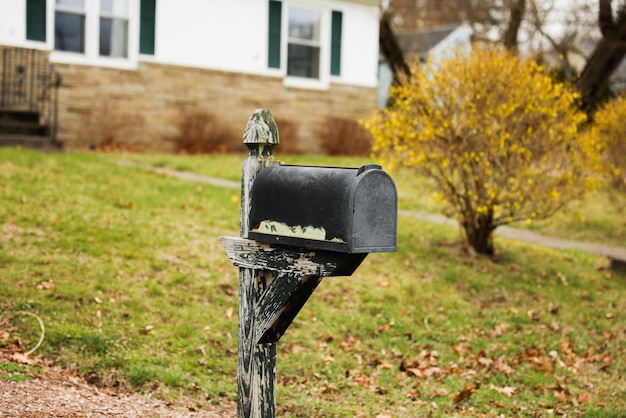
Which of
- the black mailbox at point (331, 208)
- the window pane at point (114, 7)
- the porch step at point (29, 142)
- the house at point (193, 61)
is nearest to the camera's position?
the black mailbox at point (331, 208)

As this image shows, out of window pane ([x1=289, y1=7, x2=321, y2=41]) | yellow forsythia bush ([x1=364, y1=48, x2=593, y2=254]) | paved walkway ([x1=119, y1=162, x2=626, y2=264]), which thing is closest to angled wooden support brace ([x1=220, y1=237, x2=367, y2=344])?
yellow forsythia bush ([x1=364, y1=48, x2=593, y2=254])

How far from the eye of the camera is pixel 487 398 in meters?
6.32

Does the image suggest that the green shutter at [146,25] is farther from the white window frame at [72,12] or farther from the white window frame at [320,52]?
the white window frame at [320,52]

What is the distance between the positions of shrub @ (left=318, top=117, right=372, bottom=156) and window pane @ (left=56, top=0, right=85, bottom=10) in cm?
629

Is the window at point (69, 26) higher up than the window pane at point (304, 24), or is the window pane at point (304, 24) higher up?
the window pane at point (304, 24)

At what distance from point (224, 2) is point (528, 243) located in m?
9.92

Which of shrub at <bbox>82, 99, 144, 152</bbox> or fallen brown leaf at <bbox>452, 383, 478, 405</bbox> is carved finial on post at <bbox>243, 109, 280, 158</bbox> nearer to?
fallen brown leaf at <bbox>452, 383, 478, 405</bbox>

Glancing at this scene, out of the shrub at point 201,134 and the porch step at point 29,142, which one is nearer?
the porch step at point 29,142

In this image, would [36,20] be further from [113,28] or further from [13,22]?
[113,28]

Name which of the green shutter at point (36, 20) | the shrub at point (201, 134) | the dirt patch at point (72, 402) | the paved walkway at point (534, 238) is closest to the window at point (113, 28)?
the green shutter at point (36, 20)

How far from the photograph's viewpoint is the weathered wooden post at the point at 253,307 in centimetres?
407

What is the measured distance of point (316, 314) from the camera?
7.52 meters

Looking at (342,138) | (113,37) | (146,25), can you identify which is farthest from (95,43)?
(342,138)

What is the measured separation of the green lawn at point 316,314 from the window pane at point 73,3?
6410mm
